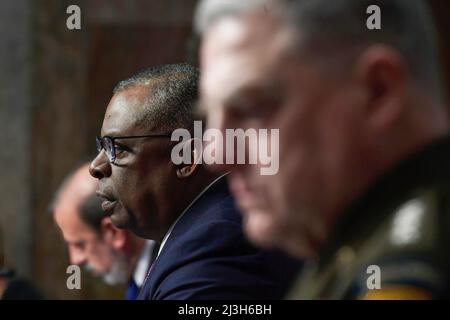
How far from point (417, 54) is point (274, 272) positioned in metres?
1.01

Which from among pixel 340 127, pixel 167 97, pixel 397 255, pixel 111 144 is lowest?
pixel 397 255

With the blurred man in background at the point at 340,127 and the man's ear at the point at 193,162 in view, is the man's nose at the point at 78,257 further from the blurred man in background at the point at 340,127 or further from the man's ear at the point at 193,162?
the blurred man in background at the point at 340,127

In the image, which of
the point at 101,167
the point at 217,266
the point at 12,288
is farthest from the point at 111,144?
the point at 12,288

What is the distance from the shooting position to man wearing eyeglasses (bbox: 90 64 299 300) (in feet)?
7.83

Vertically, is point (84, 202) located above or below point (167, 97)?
below

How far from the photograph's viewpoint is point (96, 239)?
432 cm

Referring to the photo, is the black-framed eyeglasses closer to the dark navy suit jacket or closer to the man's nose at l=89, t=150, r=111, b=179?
the man's nose at l=89, t=150, r=111, b=179

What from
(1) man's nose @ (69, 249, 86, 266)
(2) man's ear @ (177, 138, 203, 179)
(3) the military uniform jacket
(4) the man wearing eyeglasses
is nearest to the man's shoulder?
(3) the military uniform jacket

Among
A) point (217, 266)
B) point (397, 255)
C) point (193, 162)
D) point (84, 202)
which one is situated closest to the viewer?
point (397, 255)

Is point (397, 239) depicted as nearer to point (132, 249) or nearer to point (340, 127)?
point (340, 127)

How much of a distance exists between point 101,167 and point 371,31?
→ 1440 millimetres

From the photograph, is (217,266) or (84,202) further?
(84,202)

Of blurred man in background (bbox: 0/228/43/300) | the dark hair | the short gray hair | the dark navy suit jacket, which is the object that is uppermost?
the dark hair

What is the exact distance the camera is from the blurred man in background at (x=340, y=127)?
1.27m
